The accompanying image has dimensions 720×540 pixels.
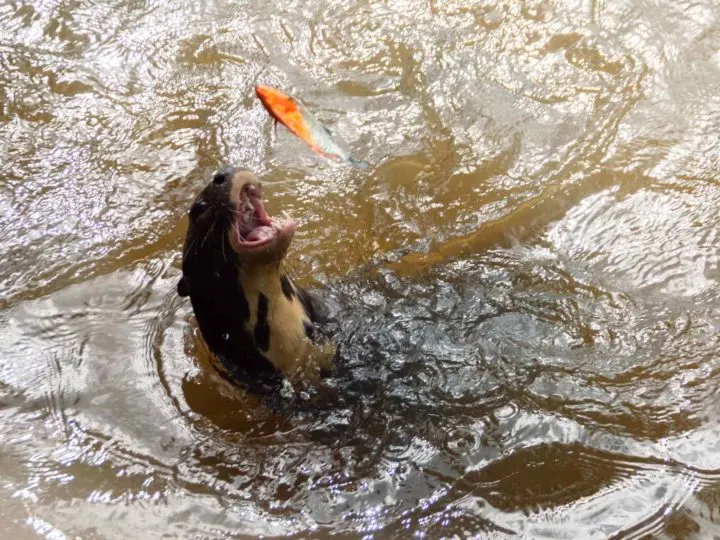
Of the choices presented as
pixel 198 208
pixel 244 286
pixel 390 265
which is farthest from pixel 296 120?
pixel 390 265

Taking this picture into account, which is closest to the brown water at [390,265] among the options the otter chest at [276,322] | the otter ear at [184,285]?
the otter chest at [276,322]

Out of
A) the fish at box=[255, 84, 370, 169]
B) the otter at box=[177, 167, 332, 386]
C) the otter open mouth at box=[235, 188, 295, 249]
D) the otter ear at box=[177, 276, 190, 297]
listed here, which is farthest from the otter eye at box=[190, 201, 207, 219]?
the fish at box=[255, 84, 370, 169]

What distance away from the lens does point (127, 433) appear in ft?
11.1

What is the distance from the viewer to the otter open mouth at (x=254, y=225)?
2.94 metres

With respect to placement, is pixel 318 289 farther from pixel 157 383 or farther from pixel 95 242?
pixel 95 242

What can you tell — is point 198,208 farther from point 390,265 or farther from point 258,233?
point 390,265

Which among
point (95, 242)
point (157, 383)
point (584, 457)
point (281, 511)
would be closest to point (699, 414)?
point (584, 457)

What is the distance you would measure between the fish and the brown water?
0.85m

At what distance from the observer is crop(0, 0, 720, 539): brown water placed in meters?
3.04

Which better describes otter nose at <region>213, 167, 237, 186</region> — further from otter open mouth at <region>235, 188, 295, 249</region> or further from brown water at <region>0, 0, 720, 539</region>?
brown water at <region>0, 0, 720, 539</region>

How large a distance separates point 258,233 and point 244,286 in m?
0.23

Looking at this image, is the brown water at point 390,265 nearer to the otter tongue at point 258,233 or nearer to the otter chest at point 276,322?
the otter chest at point 276,322

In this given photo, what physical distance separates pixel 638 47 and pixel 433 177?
1.88 metres

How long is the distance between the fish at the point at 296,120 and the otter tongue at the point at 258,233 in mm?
382
